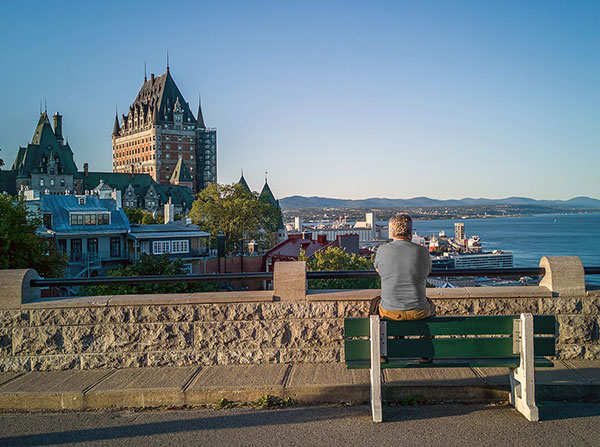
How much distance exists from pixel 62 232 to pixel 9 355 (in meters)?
58.0

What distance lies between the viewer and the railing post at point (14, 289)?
21.2 feet

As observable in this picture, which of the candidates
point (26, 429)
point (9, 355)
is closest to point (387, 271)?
point (26, 429)

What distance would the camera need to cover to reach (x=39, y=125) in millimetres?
132750

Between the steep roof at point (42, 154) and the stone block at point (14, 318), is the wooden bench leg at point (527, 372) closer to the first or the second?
the stone block at point (14, 318)

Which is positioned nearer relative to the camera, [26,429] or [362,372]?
[26,429]

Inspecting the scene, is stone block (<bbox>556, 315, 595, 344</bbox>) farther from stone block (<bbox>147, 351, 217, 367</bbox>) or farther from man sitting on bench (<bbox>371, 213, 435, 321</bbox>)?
stone block (<bbox>147, 351, 217, 367</bbox>)

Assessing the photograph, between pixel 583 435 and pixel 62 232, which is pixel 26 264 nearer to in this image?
pixel 62 232

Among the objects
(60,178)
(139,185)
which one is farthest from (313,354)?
(139,185)

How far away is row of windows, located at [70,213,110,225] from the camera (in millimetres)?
62406

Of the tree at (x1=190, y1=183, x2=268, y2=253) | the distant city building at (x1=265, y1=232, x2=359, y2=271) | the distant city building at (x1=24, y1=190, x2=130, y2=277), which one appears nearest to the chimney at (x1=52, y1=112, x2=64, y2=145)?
the tree at (x1=190, y1=183, x2=268, y2=253)

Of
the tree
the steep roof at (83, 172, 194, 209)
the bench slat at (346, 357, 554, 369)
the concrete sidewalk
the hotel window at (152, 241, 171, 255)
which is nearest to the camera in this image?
the bench slat at (346, 357, 554, 369)

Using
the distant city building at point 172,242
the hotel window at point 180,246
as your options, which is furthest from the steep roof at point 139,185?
the hotel window at point 180,246

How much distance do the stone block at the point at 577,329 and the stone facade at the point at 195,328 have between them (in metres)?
0.06

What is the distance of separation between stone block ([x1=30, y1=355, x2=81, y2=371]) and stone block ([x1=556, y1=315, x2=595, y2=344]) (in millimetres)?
5127
